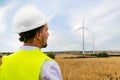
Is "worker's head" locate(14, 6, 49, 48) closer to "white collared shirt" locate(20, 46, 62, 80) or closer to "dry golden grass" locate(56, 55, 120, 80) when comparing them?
"white collared shirt" locate(20, 46, 62, 80)

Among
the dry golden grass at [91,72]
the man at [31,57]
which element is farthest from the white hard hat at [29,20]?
the dry golden grass at [91,72]

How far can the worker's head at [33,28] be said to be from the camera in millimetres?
2678

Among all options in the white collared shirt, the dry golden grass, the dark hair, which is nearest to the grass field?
the dry golden grass

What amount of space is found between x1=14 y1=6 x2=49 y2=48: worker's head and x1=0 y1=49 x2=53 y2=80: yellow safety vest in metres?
0.09

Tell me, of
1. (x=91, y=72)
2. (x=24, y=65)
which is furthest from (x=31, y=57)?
(x=91, y=72)

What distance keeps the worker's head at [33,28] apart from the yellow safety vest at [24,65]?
0.09 metres

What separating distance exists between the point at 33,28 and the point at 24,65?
0.30m

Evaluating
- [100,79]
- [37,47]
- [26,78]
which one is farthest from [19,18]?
[100,79]

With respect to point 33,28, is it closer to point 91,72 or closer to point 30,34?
point 30,34

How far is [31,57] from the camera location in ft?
8.60

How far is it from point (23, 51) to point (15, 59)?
0.29 feet

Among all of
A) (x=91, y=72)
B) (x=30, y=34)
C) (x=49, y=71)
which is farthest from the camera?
(x=91, y=72)

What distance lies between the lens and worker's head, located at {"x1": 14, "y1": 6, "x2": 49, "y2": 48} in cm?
268

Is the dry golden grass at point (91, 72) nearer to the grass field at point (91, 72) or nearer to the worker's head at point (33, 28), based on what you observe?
the grass field at point (91, 72)
